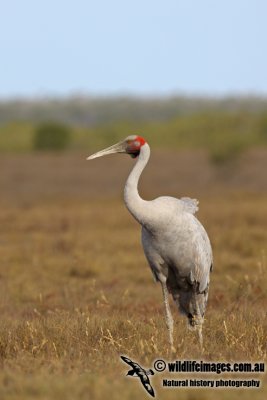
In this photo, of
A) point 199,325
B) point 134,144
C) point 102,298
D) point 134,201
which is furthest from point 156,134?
point 134,201

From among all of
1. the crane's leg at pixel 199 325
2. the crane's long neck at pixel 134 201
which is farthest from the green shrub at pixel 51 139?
the crane's long neck at pixel 134 201

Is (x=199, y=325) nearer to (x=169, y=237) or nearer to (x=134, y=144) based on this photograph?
(x=169, y=237)

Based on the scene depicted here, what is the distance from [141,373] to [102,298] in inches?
148

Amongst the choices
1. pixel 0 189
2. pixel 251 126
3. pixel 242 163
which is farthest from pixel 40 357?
pixel 251 126

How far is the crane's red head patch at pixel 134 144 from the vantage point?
6906 mm

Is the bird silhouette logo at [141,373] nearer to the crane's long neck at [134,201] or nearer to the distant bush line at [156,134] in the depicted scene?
the crane's long neck at [134,201]

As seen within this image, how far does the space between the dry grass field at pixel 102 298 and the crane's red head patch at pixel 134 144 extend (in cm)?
134

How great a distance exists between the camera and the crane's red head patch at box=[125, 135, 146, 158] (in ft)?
22.7

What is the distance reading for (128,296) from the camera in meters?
10.3

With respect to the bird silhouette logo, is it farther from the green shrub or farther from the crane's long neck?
the green shrub

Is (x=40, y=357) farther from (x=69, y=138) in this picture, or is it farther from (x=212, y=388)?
(x=69, y=138)

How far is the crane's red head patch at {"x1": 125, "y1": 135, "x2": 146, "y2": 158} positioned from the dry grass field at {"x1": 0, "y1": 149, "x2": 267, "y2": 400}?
1335 millimetres

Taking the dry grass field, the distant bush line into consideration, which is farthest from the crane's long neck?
the distant bush line

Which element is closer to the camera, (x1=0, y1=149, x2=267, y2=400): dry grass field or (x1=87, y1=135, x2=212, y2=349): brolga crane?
(x1=0, y1=149, x2=267, y2=400): dry grass field
